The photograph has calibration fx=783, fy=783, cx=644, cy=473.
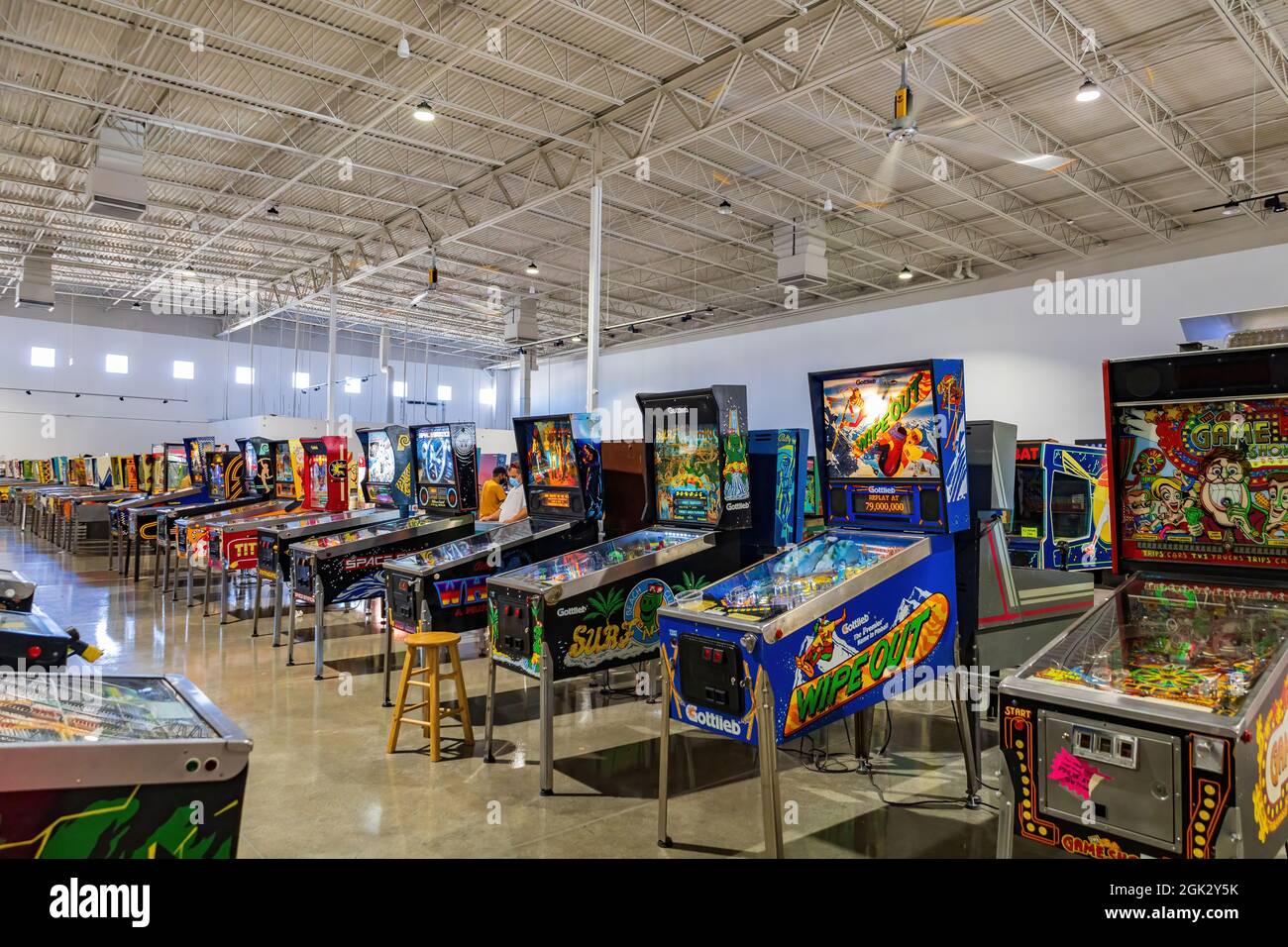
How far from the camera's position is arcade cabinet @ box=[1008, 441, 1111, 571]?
25.4ft

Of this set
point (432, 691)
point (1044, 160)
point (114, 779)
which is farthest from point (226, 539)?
point (1044, 160)

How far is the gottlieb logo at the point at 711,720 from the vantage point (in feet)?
9.24

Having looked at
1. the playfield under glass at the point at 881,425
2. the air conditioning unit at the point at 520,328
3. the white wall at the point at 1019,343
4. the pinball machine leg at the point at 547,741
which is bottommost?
the pinball machine leg at the point at 547,741

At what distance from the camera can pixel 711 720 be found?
2910mm

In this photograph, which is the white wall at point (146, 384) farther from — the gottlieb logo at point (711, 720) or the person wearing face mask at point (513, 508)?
the gottlieb logo at point (711, 720)

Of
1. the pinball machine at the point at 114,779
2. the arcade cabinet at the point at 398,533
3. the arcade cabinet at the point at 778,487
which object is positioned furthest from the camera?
the arcade cabinet at the point at 398,533

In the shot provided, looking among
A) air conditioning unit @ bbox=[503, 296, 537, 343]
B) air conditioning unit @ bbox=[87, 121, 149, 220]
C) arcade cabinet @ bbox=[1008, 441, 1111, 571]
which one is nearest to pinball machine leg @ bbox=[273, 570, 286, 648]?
air conditioning unit @ bbox=[87, 121, 149, 220]

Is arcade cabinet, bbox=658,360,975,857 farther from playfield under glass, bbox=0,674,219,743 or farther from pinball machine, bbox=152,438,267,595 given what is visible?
pinball machine, bbox=152,438,267,595

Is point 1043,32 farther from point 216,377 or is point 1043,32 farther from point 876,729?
point 216,377

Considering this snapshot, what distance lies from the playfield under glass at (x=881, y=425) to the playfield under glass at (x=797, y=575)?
0.31 m

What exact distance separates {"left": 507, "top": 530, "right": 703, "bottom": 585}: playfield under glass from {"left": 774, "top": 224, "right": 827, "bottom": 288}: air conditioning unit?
8806mm

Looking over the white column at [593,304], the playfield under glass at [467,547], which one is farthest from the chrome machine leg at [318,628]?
the white column at [593,304]

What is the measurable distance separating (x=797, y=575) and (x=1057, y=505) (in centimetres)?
575

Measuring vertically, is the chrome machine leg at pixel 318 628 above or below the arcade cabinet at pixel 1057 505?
below
